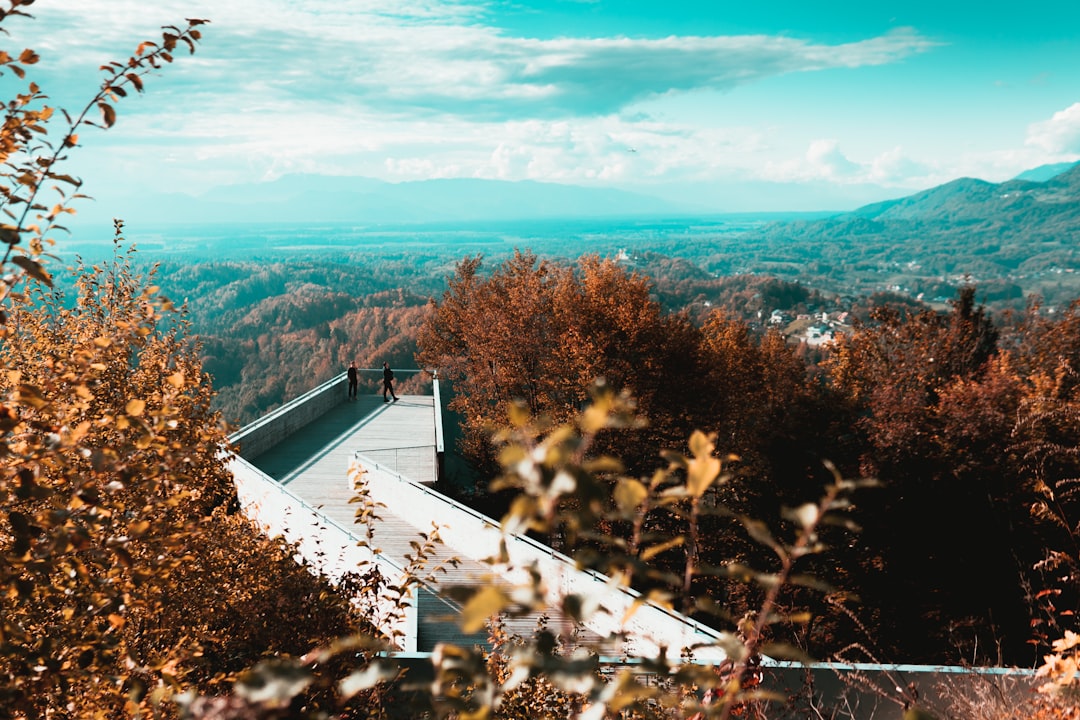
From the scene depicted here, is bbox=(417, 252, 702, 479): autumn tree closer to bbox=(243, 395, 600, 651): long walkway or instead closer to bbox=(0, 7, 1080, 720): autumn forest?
bbox=(0, 7, 1080, 720): autumn forest

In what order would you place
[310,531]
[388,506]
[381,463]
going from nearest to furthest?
[310,531] < [388,506] < [381,463]

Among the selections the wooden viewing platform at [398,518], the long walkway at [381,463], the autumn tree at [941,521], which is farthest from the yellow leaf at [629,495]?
the autumn tree at [941,521]

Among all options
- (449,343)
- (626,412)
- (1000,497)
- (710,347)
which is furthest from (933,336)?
(626,412)

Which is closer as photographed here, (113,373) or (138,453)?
(138,453)

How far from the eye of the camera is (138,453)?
349 centimetres

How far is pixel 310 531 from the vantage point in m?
14.4

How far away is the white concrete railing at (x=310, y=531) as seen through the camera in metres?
11.2

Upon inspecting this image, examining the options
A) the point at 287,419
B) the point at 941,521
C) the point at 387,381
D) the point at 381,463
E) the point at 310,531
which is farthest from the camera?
the point at 387,381

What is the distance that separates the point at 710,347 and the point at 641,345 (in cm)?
396

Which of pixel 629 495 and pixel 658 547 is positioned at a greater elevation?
pixel 629 495

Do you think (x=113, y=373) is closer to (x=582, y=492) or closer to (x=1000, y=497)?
(x=582, y=492)

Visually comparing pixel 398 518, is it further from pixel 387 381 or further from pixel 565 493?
pixel 565 493

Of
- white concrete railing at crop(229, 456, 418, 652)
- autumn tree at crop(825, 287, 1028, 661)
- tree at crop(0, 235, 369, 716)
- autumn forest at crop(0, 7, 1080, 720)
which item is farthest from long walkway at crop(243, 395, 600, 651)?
autumn tree at crop(825, 287, 1028, 661)

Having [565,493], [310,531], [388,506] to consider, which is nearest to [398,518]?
[388,506]
